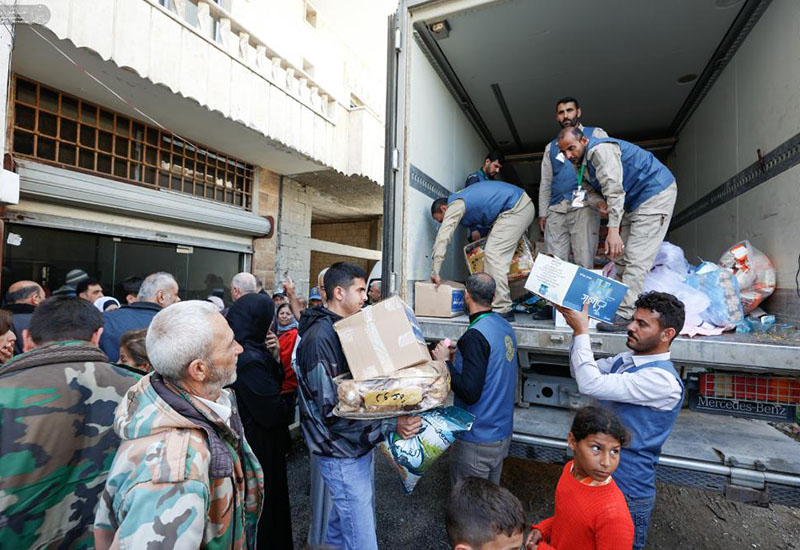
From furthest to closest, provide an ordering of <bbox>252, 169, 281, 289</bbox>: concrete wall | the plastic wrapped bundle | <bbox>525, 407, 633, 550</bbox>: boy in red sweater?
<bbox>252, 169, 281, 289</bbox>: concrete wall → the plastic wrapped bundle → <bbox>525, 407, 633, 550</bbox>: boy in red sweater

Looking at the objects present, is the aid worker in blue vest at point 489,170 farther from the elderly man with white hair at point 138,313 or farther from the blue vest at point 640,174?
the elderly man with white hair at point 138,313

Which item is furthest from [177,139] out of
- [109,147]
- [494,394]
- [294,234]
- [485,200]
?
[494,394]

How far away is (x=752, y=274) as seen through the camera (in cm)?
260

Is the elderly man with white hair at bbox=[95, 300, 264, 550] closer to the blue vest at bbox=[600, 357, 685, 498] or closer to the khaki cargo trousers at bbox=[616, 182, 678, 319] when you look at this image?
the blue vest at bbox=[600, 357, 685, 498]

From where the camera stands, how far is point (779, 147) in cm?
257

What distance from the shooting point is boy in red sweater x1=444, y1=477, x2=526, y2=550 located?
1.07 metres

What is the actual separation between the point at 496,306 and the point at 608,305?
3.43 feet

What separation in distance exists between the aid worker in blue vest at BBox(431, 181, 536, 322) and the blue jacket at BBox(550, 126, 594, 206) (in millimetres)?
253

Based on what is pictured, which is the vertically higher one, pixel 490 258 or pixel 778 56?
pixel 778 56

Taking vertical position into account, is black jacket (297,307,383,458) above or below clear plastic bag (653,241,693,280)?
below

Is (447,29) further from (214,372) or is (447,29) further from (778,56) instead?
(214,372)

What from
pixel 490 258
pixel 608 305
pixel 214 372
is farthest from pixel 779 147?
pixel 214 372

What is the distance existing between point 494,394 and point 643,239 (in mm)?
1685

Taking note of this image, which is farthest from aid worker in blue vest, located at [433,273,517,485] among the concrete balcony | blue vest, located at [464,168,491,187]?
the concrete balcony
